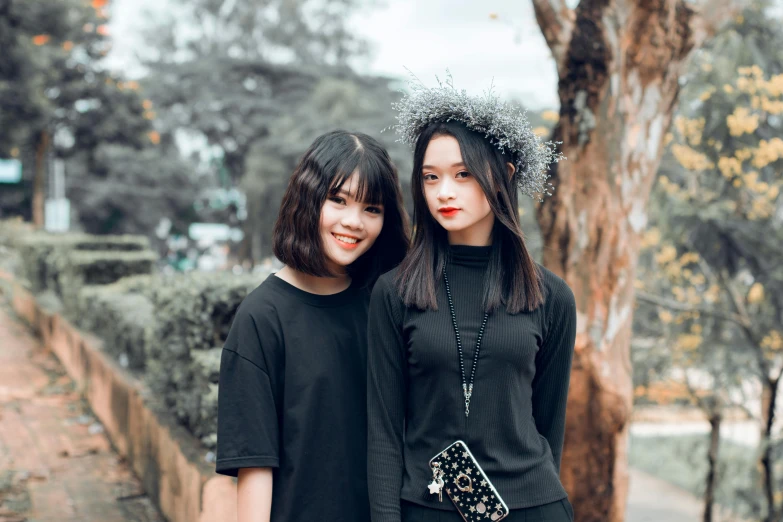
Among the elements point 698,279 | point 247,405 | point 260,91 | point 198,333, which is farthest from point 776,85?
point 260,91

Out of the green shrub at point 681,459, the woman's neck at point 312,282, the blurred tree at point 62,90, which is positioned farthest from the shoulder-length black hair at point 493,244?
the blurred tree at point 62,90

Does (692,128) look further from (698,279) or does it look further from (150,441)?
(150,441)

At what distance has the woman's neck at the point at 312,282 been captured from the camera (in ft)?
7.23

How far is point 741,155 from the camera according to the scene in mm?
7203

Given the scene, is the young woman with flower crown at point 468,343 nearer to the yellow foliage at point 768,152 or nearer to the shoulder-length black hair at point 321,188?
the shoulder-length black hair at point 321,188

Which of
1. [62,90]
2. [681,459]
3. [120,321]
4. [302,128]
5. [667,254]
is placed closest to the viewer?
[120,321]

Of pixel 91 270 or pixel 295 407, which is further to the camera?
pixel 91 270

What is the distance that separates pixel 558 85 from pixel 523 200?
15.2 ft

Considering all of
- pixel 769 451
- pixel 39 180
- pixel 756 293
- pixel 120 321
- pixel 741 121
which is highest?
pixel 741 121

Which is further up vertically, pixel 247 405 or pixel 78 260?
pixel 247 405

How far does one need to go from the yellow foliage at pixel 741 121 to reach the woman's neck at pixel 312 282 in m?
5.65

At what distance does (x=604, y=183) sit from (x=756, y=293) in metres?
5.55

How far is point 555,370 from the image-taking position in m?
2.07

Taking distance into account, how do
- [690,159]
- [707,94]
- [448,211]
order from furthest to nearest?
[690,159], [707,94], [448,211]
